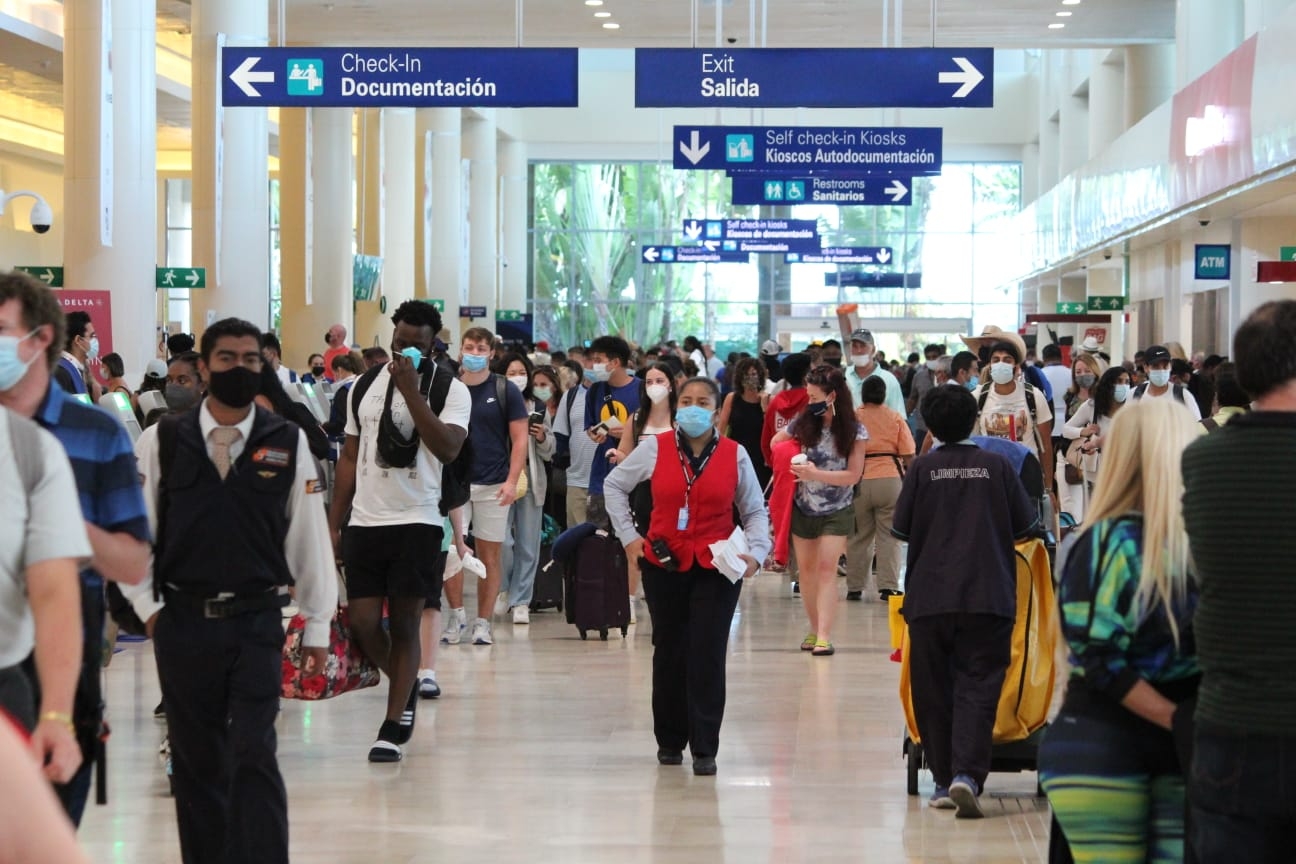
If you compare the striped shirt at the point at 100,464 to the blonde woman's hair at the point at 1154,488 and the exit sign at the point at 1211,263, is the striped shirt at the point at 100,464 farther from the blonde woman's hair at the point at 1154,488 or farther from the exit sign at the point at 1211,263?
the exit sign at the point at 1211,263

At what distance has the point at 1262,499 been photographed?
10.8 feet

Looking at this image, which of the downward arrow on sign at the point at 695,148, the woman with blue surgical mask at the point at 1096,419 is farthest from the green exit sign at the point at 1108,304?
the woman with blue surgical mask at the point at 1096,419

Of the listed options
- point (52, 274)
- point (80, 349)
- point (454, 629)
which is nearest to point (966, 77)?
point (454, 629)

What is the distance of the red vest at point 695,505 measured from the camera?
745 centimetres

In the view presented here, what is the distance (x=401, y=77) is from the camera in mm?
14477

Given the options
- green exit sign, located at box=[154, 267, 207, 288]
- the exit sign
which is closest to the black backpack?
green exit sign, located at box=[154, 267, 207, 288]

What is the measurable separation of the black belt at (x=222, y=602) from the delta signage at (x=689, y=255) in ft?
125

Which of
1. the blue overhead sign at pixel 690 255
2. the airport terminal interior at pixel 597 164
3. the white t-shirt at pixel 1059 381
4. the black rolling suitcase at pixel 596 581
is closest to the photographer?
the airport terminal interior at pixel 597 164

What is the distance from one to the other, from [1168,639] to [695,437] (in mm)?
4113

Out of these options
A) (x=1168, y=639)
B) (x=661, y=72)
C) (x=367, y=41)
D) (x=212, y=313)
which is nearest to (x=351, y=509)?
(x=1168, y=639)

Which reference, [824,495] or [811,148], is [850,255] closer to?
[811,148]

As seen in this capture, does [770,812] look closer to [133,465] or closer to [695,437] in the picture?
[695,437]

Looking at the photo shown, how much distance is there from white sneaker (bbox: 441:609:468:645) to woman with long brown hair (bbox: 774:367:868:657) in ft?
7.02

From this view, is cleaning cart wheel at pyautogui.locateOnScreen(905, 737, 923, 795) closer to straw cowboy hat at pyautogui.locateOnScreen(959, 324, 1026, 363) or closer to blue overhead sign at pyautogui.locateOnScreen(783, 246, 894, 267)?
straw cowboy hat at pyautogui.locateOnScreen(959, 324, 1026, 363)
